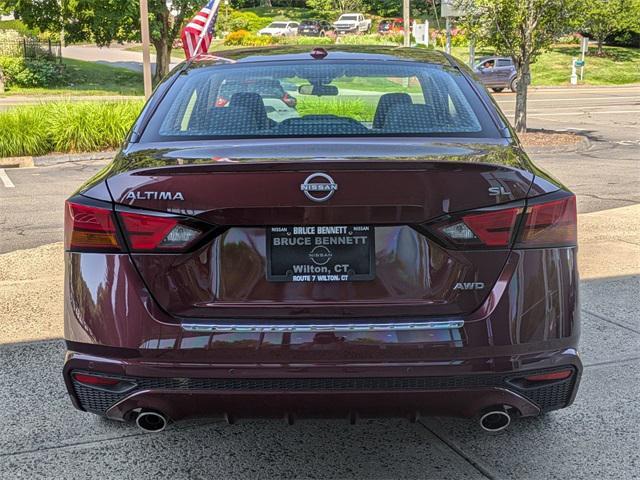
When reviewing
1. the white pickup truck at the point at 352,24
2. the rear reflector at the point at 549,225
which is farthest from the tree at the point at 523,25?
the white pickup truck at the point at 352,24

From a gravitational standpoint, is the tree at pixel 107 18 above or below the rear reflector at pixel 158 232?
above

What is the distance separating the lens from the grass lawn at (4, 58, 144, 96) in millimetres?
30281

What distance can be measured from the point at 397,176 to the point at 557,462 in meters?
1.55

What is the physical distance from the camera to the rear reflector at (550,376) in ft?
9.12

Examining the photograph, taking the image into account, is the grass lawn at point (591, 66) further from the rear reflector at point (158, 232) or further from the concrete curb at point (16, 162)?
the rear reflector at point (158, 232)

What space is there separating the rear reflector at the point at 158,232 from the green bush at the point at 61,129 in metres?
12.6

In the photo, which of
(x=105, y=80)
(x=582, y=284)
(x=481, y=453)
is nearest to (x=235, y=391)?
(x=481, y=453)

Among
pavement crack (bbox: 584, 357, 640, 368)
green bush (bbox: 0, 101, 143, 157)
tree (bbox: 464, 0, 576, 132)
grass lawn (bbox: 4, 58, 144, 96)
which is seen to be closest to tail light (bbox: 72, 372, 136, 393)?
pavement crack (bbox: 584, 357, 640, 368)

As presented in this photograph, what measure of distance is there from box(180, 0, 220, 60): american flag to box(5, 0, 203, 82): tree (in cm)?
1880

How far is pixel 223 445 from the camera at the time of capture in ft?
11.7

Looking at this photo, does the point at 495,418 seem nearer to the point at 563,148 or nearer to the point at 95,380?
the point at 95,380

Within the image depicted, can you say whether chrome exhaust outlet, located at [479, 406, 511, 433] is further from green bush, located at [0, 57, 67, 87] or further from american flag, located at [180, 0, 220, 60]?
green bush, located at [0, 57, 67, 87]

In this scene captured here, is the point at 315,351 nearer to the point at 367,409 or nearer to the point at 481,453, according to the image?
the point at 367,409

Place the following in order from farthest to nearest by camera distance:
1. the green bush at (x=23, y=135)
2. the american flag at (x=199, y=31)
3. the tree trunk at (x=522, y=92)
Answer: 1. the tree trunk at (x=522, y=92)
2. the green bush at (x=23, y=135)
3. the american flag at (x=199, y=31)
